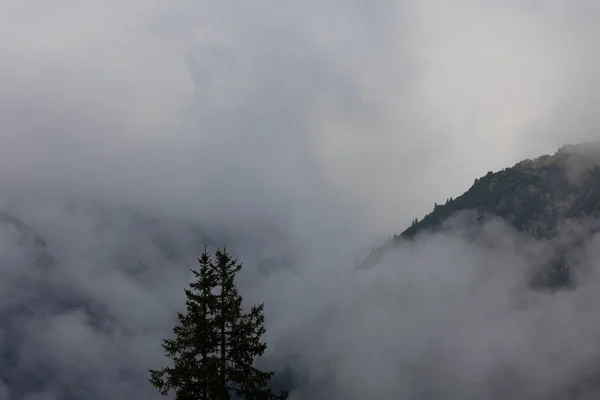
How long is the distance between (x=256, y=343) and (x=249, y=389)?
2991 millimetres

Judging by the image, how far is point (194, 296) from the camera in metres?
41.4

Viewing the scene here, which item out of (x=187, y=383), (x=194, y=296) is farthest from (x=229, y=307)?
(x=187, y=383)

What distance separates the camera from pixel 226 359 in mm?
41062

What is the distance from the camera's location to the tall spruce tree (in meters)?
40.4

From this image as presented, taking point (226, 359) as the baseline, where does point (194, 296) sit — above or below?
above

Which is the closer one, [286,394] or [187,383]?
[187,383]

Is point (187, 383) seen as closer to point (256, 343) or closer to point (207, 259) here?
point (256, 343)

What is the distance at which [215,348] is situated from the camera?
41.3m

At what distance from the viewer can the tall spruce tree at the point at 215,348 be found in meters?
40.4

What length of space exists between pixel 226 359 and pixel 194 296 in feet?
14.6

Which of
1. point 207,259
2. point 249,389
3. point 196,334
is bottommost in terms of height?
point 249,389

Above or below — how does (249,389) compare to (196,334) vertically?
below

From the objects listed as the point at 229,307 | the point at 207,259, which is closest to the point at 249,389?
the point at 229,307

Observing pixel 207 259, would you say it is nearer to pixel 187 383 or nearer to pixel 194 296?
pixel 194 296
